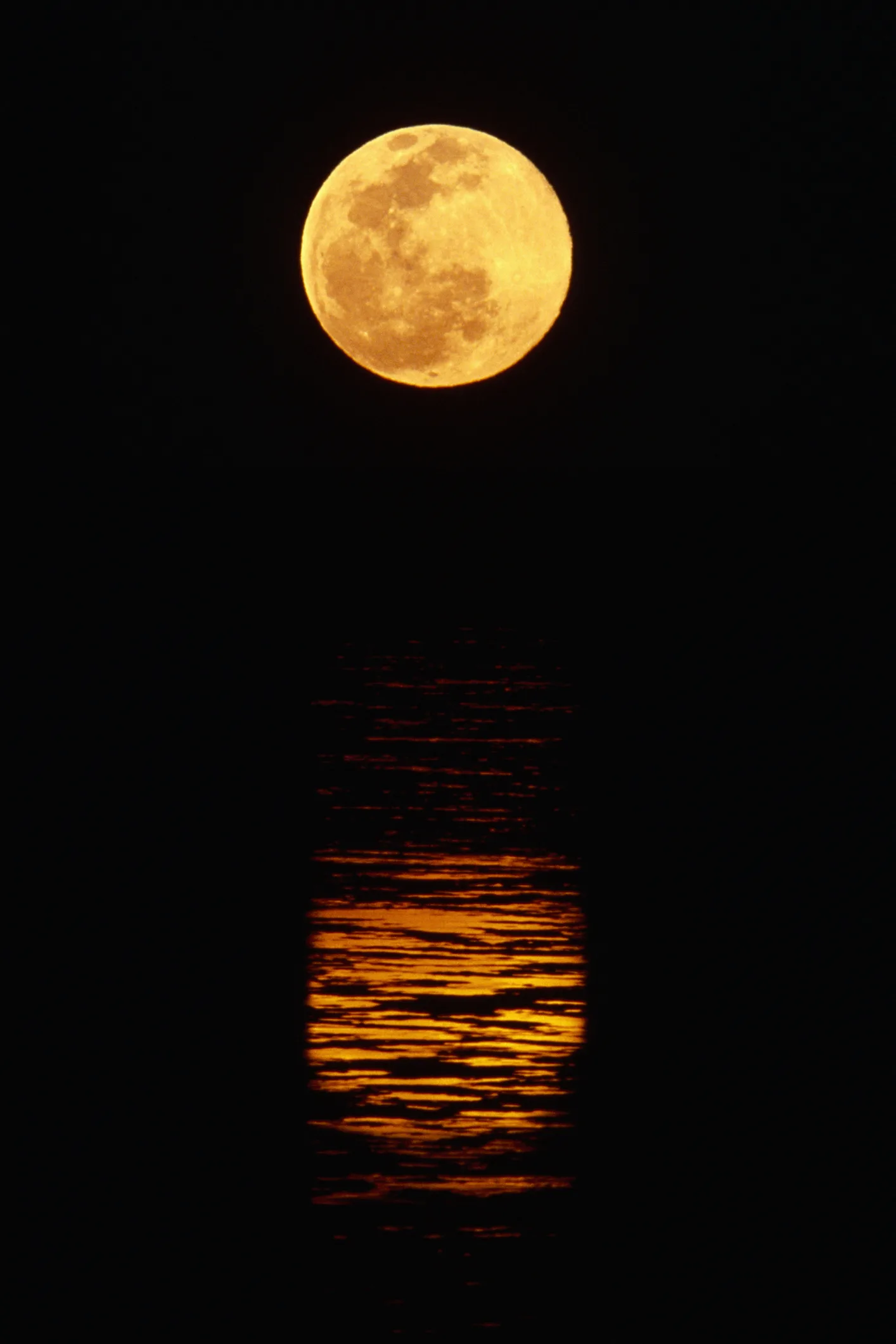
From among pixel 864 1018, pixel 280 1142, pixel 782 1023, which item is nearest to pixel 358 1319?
pixel 280 1142

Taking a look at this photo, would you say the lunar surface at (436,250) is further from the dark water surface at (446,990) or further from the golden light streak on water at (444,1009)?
the golden light streak on water at (444,1009)

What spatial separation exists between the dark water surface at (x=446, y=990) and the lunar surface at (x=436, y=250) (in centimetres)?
47

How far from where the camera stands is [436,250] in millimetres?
1736

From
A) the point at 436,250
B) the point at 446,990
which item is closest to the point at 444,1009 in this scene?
the point at 446,990

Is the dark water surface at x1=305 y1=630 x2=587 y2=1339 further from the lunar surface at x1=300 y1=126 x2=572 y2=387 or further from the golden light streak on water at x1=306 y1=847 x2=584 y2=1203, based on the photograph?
the lunar surface at x1=300 y1=126 x2=572 y2=387

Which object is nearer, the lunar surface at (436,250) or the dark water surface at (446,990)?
the dark water surface at (446,990)

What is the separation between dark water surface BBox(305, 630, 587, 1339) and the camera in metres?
1.61

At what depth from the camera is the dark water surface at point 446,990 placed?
5.29ft

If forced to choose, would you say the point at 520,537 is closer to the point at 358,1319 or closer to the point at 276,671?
the point at 276,671

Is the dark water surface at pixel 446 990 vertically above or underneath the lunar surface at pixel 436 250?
underneath

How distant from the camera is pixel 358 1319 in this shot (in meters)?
1.60

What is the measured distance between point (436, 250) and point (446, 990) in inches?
42.0

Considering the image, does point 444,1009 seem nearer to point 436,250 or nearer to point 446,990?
point 446,990

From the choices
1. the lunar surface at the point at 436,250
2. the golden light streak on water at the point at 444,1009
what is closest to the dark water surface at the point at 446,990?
the golden light streak on water at the point at 444,1009
